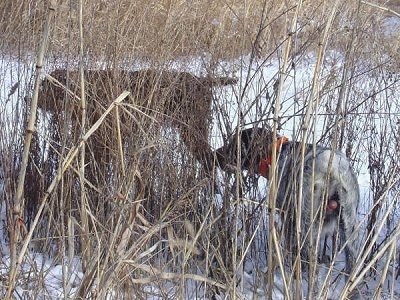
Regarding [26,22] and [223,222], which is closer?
[223,222]

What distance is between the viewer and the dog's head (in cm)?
317

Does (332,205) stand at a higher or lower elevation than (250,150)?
lower

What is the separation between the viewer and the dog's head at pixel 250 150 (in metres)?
3.17

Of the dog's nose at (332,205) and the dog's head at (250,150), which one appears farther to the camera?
the dog's nose at (332,205)

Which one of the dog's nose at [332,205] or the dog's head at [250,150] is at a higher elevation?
the dog's head at [250,150]

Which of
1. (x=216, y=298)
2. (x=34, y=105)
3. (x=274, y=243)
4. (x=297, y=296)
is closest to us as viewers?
(x=34, y=105)

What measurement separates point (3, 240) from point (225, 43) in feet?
5.20

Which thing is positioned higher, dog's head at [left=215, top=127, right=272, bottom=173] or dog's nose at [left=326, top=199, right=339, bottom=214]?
dog's head at [left=215, top=127, right=272, bottom=173]

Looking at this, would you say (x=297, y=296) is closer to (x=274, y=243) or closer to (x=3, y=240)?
(x=274, y=243)

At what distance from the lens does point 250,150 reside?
3.32 meters

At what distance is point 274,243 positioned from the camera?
5.88 ft

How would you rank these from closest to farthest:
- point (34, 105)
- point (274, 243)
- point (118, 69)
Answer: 1. point (34, 105)
2. point (274, 243)
3. point (118, 69)

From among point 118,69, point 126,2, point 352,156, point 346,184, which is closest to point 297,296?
point 346,184

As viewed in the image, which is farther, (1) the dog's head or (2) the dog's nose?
(2) the dog's nose
